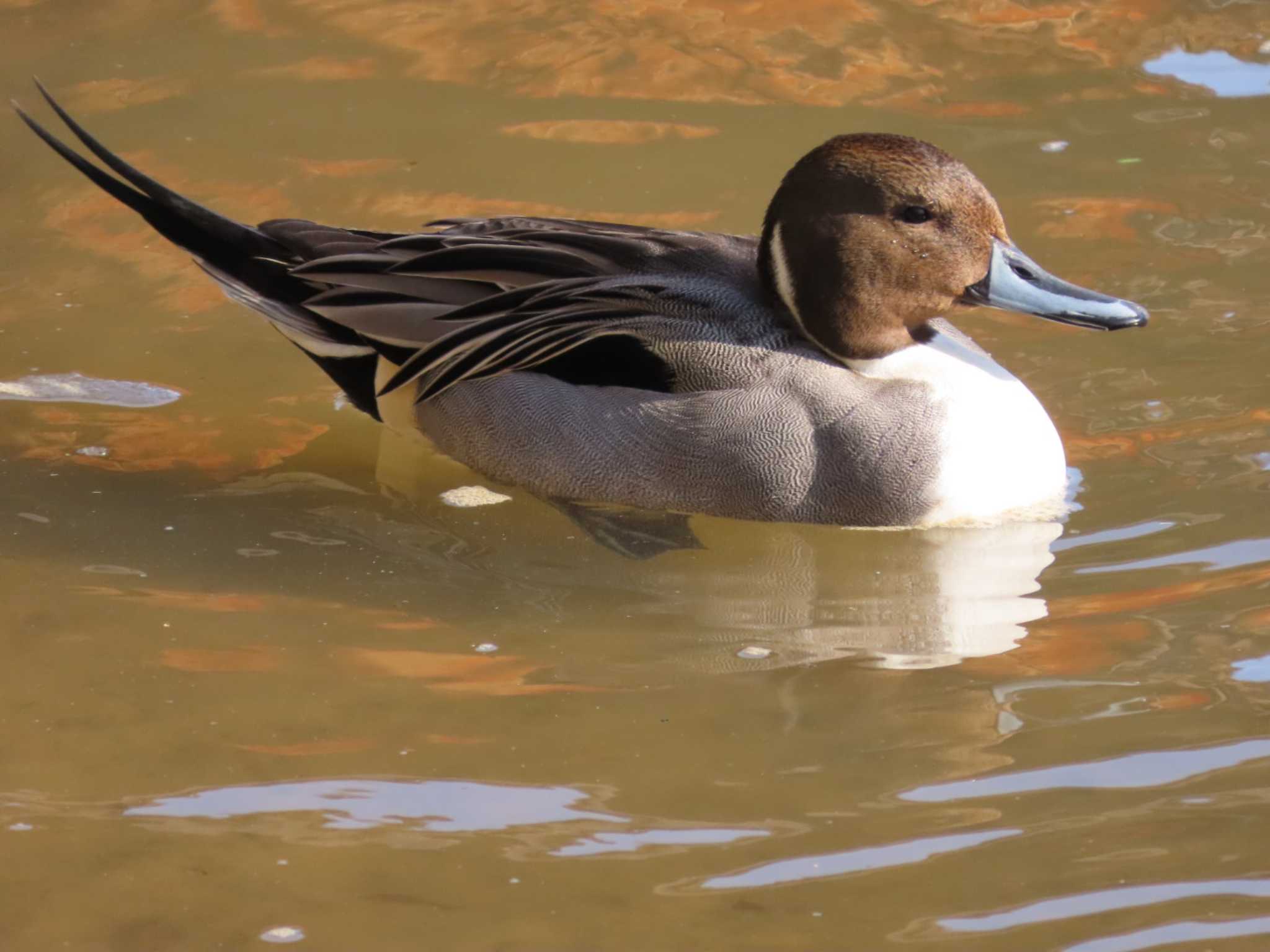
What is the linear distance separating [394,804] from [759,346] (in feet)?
5.92

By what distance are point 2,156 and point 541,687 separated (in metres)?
4.19

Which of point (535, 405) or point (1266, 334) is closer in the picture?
point (535, 405)

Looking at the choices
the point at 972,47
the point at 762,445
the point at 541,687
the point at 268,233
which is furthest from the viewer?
the point at 972,47

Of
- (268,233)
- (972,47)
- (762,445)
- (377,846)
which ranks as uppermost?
(972,47)

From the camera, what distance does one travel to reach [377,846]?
323cm

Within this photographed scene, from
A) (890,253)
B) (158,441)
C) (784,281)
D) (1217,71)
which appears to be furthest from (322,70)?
(1217,71)

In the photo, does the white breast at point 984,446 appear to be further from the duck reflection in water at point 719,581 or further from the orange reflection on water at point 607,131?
the orange reflection on water at point 607,131

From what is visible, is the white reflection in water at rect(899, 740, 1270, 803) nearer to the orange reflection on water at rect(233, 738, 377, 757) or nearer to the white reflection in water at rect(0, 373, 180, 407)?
the orange reflection on water at rect(233, 738, 377, 757)

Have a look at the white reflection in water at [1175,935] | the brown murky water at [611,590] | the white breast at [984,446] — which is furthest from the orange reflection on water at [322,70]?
the white reflection in water at [1175,935]

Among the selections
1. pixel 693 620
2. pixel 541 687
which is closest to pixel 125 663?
pixel 541 687

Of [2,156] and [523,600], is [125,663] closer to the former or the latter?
[523,600]

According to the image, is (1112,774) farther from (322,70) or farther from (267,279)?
(322,70)

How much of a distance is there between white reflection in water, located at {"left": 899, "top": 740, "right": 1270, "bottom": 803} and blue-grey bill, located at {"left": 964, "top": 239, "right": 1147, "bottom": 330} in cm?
150

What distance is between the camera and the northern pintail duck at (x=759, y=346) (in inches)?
180
